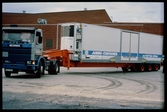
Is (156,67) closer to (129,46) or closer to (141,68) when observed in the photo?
(141,68)

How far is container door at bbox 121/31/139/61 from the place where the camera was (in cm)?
2298

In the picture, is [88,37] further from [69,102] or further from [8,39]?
[69,102]

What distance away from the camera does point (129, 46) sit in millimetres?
23656

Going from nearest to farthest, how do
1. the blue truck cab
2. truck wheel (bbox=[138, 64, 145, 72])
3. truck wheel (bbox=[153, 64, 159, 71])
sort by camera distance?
the blue truck cab
truck wheel (bbox=[138, 64, 145, 72])
truck wheel (bbox=[153, 64, 159, 71])

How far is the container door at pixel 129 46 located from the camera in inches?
905

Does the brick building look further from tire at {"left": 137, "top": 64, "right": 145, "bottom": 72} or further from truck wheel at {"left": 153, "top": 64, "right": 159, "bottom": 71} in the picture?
tire at {"left": 137, "top": 64, "right": 145, "bottom": 72}

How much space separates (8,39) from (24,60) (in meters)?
1.47

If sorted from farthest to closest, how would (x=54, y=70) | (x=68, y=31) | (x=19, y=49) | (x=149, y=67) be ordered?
(x=149, y=67) → (x=68, y=31) → (x=54, y=70) → (x=19, y=49)

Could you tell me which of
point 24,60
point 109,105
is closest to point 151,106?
point 109,105

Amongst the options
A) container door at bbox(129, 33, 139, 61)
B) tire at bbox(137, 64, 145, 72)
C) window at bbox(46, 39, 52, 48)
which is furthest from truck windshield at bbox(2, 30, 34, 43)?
window at bbox(46, 39, 52, 48)

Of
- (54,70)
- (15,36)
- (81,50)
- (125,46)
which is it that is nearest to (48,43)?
(125,46)

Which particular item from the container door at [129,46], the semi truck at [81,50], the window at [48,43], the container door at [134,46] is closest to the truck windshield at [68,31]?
the semi truck at [81,50]

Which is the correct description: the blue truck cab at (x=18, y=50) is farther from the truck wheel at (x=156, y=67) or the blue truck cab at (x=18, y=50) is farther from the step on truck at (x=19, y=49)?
the truck wheel at (x=156, y=67)

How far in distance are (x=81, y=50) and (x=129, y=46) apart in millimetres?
5933
